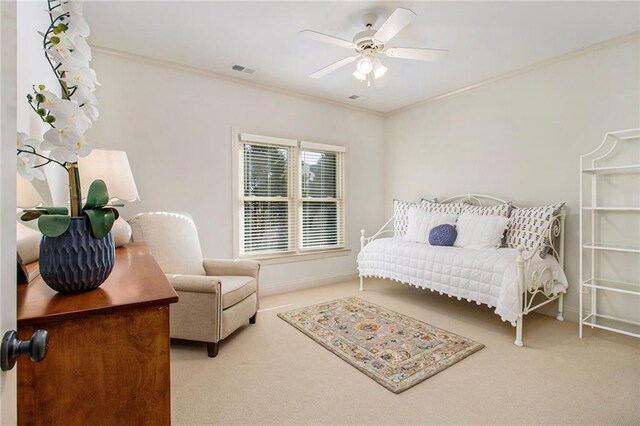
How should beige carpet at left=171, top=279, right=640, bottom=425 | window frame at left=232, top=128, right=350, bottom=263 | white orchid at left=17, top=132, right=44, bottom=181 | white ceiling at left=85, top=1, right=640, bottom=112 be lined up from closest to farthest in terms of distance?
white orchid at left=17, top=132, right=44, bottom=181, beige carpet at left=171, top=279, right=640, bottom=425, white ceiling at left=85, top=1, right=640, bottom=112, window frame at left=232, top=128, right=350, bottom=263

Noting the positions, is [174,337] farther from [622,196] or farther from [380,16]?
[622,196]

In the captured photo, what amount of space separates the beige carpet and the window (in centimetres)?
139

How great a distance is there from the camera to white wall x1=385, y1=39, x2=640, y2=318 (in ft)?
9.30

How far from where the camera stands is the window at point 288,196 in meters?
3.79

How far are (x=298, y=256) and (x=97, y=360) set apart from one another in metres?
3.33

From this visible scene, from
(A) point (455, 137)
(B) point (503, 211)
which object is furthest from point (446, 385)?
(A) point (455, 137)

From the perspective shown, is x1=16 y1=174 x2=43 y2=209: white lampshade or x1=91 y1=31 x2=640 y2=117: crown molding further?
x1=91 y1=31 x2=640 y2=117: crown molding

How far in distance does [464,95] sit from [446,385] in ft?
11.2

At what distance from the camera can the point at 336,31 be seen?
2631 millimetres

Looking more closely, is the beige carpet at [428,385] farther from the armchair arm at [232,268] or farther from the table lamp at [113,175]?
the table lamp at [113,175]

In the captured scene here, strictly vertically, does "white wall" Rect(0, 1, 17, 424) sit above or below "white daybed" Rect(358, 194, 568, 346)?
above

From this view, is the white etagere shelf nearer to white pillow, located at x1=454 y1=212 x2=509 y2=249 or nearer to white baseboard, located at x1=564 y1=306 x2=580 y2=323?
white baseboard, located at x1=564 y1=306 x2=580 y2=323

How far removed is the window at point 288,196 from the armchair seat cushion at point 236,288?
36.0 inches

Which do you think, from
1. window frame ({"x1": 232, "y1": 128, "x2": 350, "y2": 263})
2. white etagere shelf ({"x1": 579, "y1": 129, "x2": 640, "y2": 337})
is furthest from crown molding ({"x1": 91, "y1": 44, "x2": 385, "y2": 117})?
white etagere shelf ({"x1": 579, "y1": 129, "x2": 640, "y2": 337})
